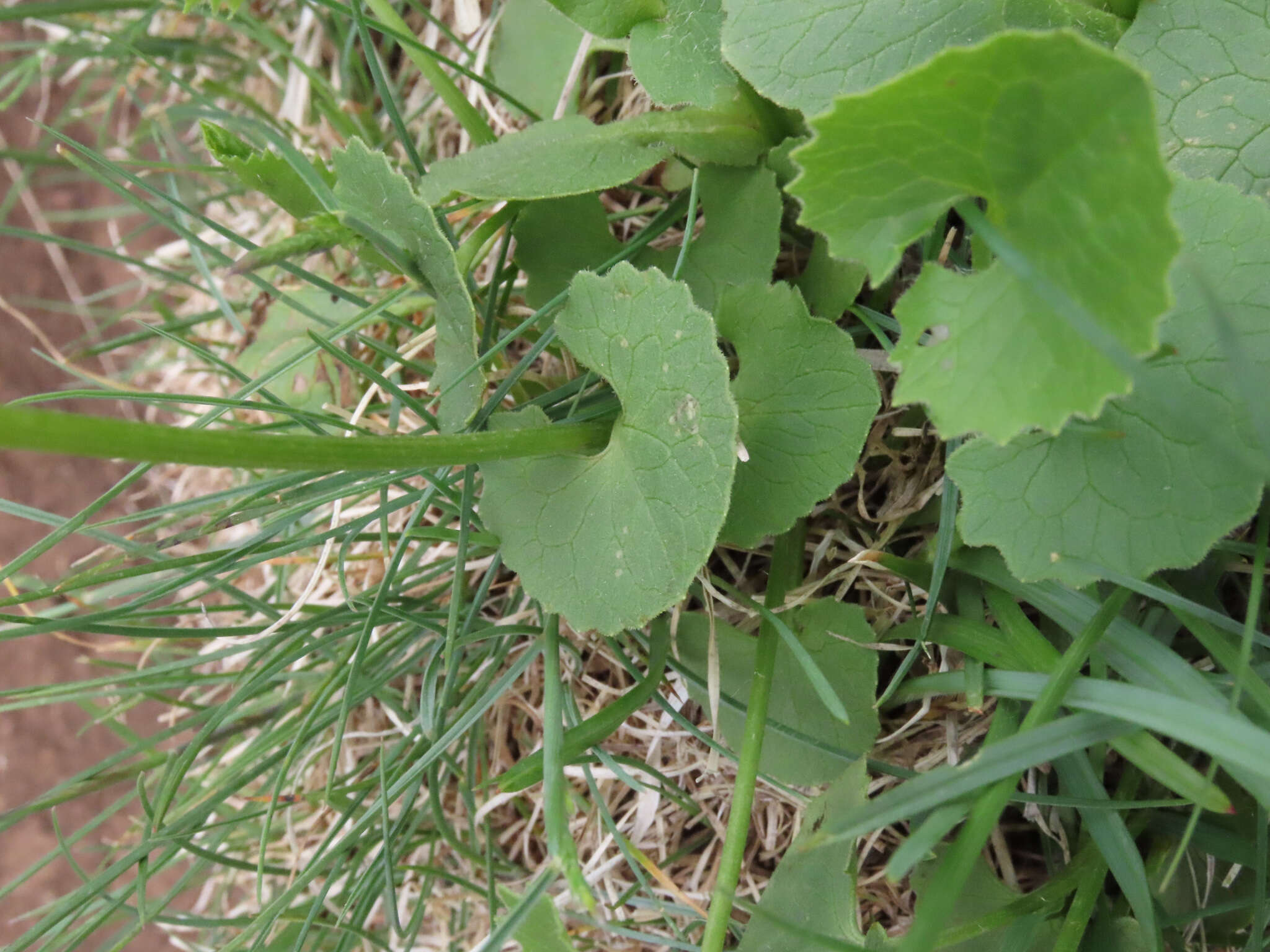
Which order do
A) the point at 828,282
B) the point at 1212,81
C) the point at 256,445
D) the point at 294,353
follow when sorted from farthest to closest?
1. the point at 294,353
2. the point at 828,282
3. the point at 1212,81
4. the point at 256,445

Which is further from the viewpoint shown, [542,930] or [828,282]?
[828,282]

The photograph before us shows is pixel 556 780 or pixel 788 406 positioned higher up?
pixel 788 406

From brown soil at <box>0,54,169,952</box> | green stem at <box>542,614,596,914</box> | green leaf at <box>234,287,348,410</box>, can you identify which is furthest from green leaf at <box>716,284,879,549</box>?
brown soil at <box>0,54,169,952</box>

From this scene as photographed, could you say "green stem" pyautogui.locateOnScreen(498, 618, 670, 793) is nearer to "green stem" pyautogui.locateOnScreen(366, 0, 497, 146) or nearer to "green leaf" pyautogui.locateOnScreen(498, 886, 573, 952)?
"green leaf" pyautogui.locateOnScreen(498, 886, 573, 952)

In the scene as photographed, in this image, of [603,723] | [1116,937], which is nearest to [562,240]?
[603,723]

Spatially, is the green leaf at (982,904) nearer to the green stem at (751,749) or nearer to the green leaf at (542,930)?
the green stem at (751,749)

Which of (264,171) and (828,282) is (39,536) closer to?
(264,171)

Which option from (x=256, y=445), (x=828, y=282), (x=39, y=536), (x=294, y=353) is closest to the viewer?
(x=256, y=445)
